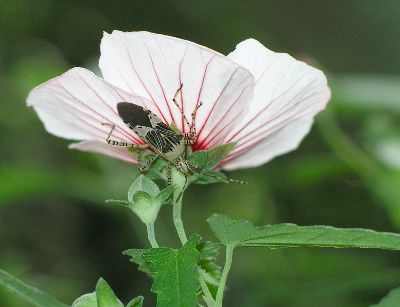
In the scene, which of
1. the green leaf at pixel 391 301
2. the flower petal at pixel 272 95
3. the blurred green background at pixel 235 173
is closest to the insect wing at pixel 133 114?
the flower petal at pixel 272 95

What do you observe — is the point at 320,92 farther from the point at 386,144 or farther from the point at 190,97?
the point at 386,144

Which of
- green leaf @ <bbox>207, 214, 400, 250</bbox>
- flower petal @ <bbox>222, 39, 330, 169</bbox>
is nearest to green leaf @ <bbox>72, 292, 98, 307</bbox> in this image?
green leaf @ <bbox>207, 214, 400, 250</bbox>

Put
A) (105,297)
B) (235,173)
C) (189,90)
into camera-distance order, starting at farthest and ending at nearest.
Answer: (235,173), (189,90), (105,297)

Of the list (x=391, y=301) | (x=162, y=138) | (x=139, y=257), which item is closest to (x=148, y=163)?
(x=162, y=138)

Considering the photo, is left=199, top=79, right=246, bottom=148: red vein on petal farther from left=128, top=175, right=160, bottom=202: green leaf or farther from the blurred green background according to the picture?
the blurred green background

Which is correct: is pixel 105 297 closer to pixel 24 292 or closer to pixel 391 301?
pixel 24 292

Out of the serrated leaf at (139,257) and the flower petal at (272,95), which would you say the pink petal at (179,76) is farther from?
the serrated leaf at (139,257)
